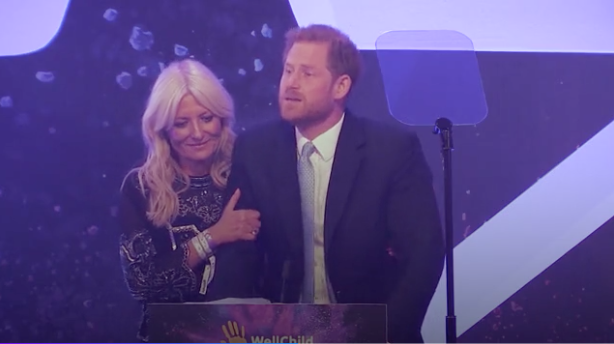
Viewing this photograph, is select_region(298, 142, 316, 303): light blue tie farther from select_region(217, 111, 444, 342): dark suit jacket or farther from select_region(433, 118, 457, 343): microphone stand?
select_region(433, 118, 457, 343): microphone stand

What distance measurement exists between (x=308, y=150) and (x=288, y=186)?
0.16 m

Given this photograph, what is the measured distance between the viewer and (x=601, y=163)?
2.80 m

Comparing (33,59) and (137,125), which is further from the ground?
(33,59)

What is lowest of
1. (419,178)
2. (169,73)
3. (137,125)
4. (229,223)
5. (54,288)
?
(54,288)

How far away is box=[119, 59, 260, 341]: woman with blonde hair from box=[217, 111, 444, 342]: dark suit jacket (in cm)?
7

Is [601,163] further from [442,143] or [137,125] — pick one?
[137,125]

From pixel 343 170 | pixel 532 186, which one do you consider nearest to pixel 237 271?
pixel 343 170

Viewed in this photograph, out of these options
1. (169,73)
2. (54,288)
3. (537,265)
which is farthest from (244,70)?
(537,265)

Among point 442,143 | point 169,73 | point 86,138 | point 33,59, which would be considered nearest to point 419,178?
point 442,143

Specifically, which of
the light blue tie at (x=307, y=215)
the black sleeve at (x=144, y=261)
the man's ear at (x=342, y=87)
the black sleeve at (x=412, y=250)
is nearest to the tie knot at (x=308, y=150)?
the light blue tie at (x=307, y=215)

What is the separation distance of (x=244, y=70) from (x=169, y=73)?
0.28 meters

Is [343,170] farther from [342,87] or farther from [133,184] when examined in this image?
[133,184]

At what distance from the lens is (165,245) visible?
8.73 feet

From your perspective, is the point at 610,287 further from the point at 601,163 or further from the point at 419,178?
the point at 419,178
